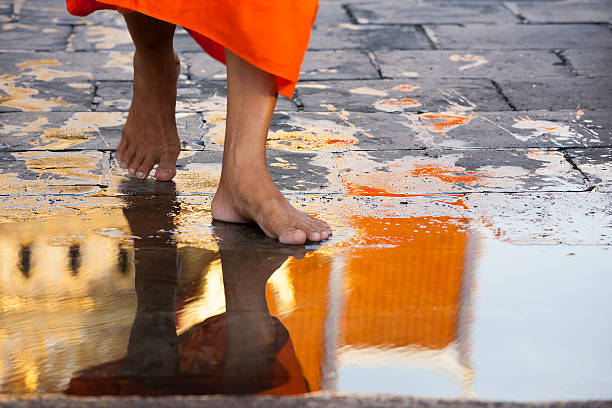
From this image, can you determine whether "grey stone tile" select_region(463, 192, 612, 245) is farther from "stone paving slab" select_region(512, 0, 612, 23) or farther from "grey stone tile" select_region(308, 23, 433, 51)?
"stone paving slab" select_region(512, 0, 612, 23)

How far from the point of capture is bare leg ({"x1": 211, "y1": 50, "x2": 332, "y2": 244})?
1.91 meters

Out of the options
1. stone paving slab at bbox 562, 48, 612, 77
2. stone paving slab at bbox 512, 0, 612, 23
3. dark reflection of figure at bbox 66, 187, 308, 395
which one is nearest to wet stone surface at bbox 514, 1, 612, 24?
stone paving slab at bbox 512, 0, 612, 23

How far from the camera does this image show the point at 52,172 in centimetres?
229

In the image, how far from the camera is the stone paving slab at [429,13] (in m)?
4.17

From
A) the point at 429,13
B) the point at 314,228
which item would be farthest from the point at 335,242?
the point at 429,13

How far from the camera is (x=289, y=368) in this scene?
1.37 m

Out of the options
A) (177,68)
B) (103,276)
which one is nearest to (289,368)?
(103,276)

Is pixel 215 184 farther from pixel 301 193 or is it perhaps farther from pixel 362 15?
pixel 362 15

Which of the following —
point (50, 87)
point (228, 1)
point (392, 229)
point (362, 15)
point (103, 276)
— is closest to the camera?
point (103, 276)

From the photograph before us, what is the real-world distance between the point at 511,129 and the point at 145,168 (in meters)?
1.15

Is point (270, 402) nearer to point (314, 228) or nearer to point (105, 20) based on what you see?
point (314, 228)

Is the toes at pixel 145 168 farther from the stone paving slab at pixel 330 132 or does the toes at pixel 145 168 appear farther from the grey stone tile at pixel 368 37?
the grey stone tile at pixel 368 37

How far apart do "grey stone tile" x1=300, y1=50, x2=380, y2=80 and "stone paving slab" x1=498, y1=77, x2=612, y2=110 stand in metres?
0.52

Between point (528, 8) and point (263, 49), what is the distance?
2.94 metres
